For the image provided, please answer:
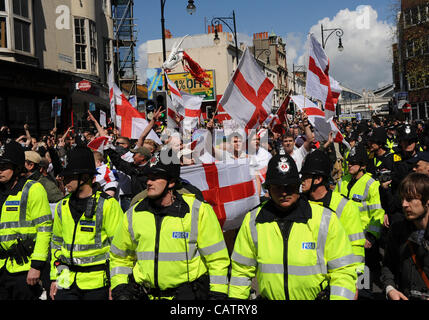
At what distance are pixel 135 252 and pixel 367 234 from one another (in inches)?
127

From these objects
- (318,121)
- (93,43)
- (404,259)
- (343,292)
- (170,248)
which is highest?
(93,43)

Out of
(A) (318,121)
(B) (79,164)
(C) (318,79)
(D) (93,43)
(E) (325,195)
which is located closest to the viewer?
(B) (79,164)

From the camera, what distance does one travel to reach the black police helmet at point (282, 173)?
315 cm

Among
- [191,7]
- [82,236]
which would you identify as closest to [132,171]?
[82,236]

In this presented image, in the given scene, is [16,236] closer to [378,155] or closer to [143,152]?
[143,152]

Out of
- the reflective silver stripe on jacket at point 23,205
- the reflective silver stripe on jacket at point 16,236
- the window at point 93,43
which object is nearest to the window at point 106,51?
the window at point 93,43

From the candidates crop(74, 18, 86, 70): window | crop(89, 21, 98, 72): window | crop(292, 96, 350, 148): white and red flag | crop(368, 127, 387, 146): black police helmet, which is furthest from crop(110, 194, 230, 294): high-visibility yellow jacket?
crop(89, 21, 98, 72): window

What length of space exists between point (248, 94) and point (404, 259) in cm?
500

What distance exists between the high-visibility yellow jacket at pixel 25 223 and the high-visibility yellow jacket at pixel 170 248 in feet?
4.16

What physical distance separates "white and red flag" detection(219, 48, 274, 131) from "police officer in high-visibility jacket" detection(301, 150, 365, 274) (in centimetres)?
339

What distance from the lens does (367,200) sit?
563cm

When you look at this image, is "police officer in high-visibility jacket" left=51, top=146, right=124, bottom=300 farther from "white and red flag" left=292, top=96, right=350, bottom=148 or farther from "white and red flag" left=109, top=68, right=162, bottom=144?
"white and red flag" left=292, top=96, right=350, bottom=148

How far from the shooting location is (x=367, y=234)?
5590 millimetres

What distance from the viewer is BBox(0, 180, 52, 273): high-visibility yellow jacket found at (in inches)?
175
